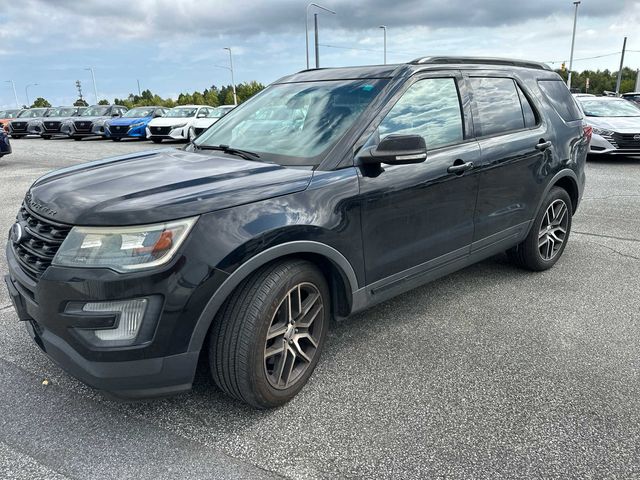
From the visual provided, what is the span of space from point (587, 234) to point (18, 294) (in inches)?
226

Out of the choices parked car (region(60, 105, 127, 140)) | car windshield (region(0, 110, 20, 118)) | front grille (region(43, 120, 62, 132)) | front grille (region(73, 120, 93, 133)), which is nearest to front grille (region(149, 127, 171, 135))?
parked car (region(60, 105, 127, 140))

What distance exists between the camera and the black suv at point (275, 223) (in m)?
2.21

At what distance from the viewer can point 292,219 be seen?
2553 mm

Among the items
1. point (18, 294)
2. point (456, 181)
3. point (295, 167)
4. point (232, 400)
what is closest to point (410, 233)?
point (456, 181)

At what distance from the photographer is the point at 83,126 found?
79.7 feet

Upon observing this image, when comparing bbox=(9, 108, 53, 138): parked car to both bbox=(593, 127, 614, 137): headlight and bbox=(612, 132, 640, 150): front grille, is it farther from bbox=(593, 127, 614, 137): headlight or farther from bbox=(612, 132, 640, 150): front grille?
bbox=(612, 132, 640, 150): front grille

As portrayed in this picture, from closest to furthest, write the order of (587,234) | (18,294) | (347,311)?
(18,294) → (347,311) → (587,234)

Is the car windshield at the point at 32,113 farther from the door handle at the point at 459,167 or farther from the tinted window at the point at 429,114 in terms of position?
the door handle at the point at 459,167

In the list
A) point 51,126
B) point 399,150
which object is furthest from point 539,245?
point 51,126

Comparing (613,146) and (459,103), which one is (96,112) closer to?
(613,146)

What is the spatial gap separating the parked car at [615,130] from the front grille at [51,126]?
23.5 m

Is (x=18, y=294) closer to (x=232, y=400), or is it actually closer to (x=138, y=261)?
(x=138, y=261)

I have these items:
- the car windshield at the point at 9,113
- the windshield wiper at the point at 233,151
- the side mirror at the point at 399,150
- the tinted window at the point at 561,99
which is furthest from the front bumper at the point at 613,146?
the car windshield at the point at 9,113

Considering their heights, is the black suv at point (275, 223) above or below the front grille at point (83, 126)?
above
